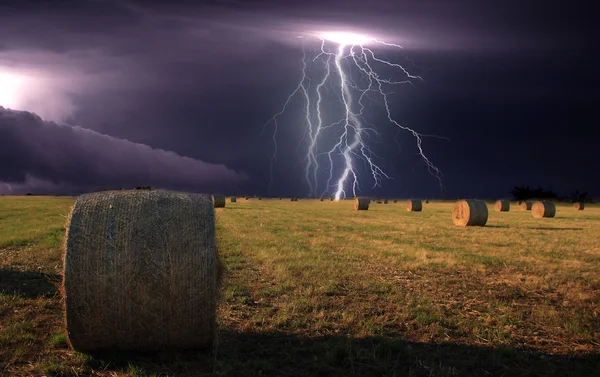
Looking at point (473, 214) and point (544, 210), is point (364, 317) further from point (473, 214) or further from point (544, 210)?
point (544, 210)

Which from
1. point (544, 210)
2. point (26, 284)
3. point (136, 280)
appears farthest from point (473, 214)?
point (136, 280)

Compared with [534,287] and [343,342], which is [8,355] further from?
[534,287]

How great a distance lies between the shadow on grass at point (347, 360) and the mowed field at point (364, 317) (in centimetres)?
2

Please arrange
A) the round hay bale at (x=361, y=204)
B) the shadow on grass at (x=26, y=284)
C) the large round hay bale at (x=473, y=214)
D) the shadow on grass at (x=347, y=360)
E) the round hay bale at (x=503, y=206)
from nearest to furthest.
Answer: the shadow on grass at (x=347, y=360) → the shadow on grass at (x=26, y=284) → the large round hay bale at (x=473, y=214) → the round hay bale at (x=361, y=204) → the round hay bale at (x=503, y=206)

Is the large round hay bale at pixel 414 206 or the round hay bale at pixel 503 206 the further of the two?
the round hay bale at pixel 503 206

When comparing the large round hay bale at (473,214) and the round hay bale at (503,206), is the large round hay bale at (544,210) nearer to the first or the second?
the round hay bale at (503,206)

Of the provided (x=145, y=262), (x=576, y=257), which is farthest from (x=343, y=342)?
(x=576, y=257)

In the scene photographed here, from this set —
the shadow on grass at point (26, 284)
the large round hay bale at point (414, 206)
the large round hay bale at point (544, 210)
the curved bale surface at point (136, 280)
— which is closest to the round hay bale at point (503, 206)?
the large round hay bale at point (414, 206)

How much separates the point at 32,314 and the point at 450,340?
6214 mm

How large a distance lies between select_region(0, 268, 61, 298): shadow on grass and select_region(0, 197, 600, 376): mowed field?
0.03 meters

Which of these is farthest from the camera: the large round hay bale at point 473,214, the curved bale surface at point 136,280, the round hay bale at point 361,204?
the round hay bale at point 361,204

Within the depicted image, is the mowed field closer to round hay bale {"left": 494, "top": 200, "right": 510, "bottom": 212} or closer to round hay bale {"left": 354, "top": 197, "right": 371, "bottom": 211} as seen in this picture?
round hay bale {"left": 354, "top": 197, "right": 371, "bottom": 211}

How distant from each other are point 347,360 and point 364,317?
183 centimetres

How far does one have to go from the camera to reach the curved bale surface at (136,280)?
5926 millimetres
